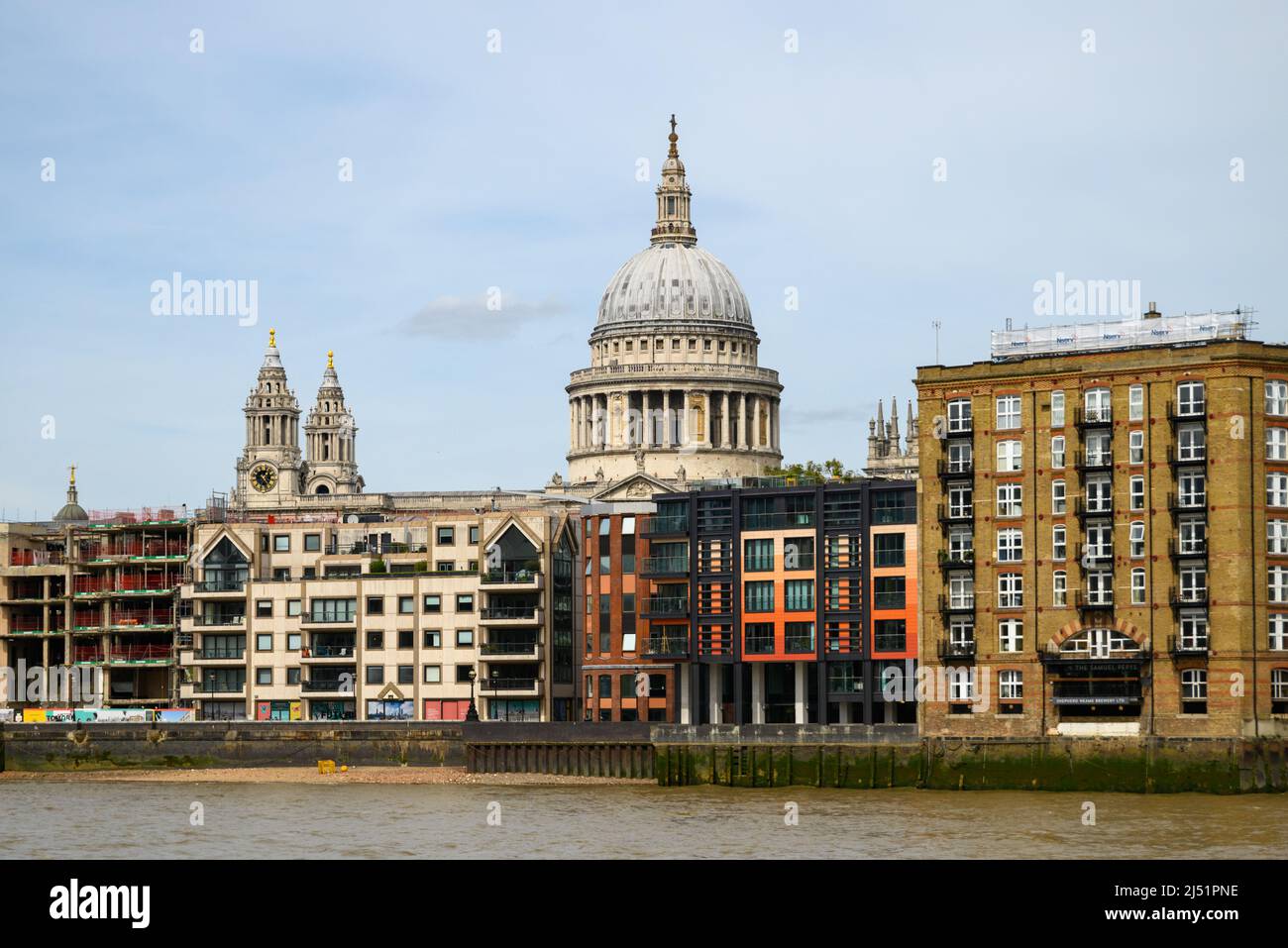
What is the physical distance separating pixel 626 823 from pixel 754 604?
2068 inches

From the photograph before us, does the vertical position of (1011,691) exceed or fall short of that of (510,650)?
it falls short

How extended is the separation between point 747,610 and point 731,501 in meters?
6.97

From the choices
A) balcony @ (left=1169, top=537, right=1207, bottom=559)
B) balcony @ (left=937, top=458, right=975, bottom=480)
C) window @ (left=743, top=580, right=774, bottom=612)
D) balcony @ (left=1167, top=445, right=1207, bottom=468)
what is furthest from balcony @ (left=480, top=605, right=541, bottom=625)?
balcony @ (left=1167, top=445, right=1207, bottom=468)

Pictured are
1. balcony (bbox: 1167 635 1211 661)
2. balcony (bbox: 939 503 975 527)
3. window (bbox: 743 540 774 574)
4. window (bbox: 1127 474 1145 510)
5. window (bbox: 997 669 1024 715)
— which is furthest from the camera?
window (bbox: 743 540 774 574)

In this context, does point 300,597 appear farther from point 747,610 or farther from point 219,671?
point 747,610

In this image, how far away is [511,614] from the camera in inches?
5482

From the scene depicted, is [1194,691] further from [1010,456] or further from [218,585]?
[218,585]

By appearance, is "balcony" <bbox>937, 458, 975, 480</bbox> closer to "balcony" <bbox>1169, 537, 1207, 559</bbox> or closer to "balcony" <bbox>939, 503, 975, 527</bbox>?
"balcony" <bbox>939, 503, 975, 527</bbox>

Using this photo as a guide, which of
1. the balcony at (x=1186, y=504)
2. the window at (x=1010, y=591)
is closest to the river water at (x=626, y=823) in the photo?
the window at (x=1010, y=591)

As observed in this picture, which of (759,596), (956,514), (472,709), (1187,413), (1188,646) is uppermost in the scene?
(1187,413)

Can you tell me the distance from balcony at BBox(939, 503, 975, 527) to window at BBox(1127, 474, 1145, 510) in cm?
841

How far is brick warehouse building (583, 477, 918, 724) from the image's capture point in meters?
130

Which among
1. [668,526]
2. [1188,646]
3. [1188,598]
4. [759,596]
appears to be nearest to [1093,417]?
[1188,598]
